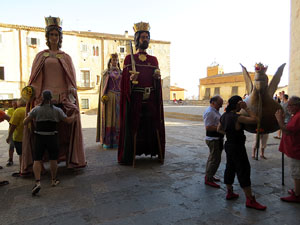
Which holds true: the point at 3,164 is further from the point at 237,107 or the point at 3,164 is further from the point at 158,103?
the point at 237,107

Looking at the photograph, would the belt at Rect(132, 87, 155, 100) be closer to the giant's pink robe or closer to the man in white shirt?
the giant's pink robe

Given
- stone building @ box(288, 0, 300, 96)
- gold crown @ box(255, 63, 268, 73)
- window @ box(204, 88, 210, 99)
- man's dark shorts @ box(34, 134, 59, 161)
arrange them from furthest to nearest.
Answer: window @ box(204, 88, 210, 99) → stone building @ box(288, 0, 300, 96) → man's dark shorts @ box(34, 134, 59, 161) → gold crown @ box(255, 63, 268, 73)

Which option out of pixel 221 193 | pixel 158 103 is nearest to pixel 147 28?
pixel 158 103

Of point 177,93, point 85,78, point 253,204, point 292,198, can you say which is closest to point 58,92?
point 253,204

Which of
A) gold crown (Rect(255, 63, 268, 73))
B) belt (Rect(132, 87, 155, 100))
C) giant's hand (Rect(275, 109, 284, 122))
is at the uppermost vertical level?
gold crown (Rect(255, 63, 268, 73))

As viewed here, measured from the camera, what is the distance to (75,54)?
29.0 metres

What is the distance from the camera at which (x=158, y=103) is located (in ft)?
16.0

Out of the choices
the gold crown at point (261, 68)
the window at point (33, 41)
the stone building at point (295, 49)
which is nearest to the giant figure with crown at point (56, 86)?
the gold crown at point (261, 68)

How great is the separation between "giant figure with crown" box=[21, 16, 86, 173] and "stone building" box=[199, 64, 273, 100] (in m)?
34.3

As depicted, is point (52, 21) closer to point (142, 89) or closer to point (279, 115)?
point (142, 89)

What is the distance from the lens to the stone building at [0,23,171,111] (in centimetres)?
2541

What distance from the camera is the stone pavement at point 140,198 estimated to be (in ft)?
8.57

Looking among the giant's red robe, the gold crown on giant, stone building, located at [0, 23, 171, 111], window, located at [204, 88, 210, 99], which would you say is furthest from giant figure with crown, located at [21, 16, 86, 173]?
window, located at [204, 88, 210, 99]

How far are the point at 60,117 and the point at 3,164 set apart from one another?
2.38 meters
